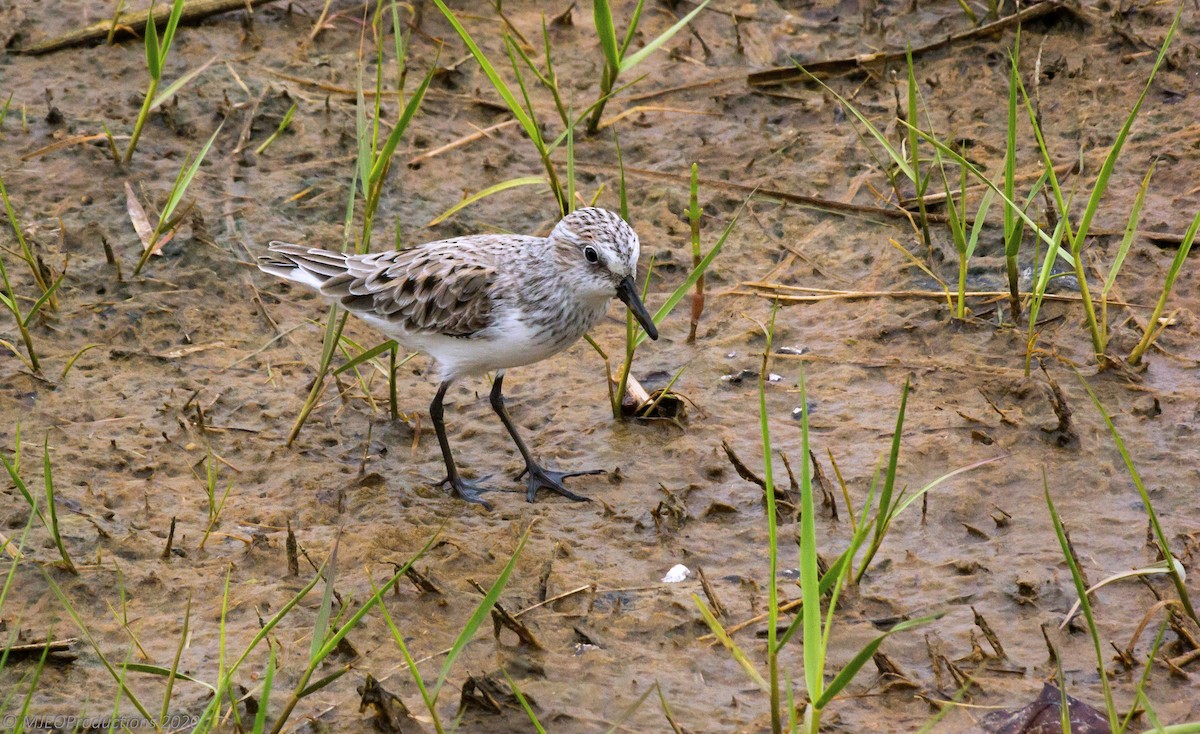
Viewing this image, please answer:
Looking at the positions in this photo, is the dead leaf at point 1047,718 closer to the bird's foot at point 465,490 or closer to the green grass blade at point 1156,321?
the green grass blade at point 1156,321

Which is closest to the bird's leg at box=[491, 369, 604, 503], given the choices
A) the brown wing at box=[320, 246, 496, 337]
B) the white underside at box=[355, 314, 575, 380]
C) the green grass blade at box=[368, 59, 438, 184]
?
the white underside at box=[355, 314, 575, 380]

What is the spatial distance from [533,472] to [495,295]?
86 cm

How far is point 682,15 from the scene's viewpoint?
901 centimetres

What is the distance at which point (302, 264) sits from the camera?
6.53 meters

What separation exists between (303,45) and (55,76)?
160cm

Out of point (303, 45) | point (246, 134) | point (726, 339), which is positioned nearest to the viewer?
point (726, 339)

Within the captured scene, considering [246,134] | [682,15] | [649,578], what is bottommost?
[649,578]

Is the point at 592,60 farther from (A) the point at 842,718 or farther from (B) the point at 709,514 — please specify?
(A) the point at 842,718

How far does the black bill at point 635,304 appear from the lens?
5.61 metres

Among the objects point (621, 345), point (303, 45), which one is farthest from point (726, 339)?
point (303, 45)

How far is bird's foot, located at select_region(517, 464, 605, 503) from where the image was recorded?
19.1 feet

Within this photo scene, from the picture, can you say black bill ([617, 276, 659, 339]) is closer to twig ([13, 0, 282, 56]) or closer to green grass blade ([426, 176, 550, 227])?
green grass blade ([426, 176, 550, 227])

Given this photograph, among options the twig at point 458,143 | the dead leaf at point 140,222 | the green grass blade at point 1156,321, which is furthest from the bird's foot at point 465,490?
the green grass blade at point 1156,321

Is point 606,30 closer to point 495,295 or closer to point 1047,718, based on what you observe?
point 495,295
